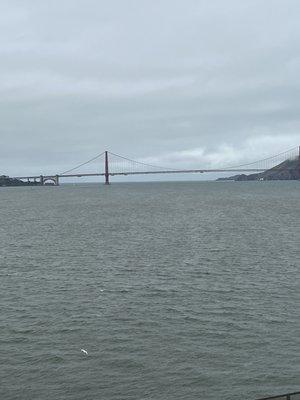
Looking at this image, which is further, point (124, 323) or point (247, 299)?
point (247, 299)

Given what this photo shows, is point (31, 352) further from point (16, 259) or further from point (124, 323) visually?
point (16, 259)

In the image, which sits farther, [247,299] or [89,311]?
[247,299]

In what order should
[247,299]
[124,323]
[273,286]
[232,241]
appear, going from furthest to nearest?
[232,241] < [273,286] < [247,299] < [124,323]

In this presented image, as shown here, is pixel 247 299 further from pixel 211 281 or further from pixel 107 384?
pixel 107 384

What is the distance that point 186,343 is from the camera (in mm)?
24141

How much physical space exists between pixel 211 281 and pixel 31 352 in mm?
16414

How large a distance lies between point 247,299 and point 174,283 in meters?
6.38

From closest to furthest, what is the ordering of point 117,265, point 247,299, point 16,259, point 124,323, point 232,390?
point 232,390 → point 124,323 → point 247,299 → point 117,265 → point 16,259

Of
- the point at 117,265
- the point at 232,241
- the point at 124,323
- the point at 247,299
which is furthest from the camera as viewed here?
the point at 232,241

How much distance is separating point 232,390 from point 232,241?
4149 centimetres

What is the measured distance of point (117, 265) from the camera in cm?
4419

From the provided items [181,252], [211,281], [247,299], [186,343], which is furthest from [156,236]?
[186,343]

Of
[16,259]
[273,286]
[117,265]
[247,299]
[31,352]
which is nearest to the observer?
[31,352]

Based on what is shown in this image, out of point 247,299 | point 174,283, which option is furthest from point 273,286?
point 174,283
